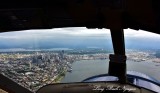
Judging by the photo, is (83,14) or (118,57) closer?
(83,14)

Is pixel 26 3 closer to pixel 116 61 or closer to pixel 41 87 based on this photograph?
pixel 116 61

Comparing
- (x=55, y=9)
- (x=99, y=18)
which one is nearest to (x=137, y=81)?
(x=99, y=18)

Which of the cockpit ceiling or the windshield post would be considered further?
the windshield post

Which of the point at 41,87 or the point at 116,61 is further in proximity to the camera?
the point at 41,87

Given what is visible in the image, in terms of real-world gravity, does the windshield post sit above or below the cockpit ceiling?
below
